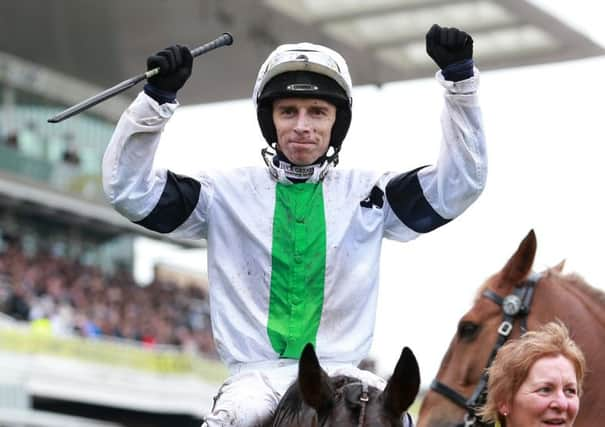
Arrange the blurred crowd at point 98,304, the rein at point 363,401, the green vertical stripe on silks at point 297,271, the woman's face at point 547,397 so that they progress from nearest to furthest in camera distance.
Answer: the rein at point 363,401 < the woman's face at point 547,397 < the green vertical stripe on silks at point 297,271 < the blurred crowd at point 98,304

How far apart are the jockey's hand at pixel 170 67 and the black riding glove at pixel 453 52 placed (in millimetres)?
656

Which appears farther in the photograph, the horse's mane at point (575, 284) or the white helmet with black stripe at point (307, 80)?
the horse's mane at point (575, 284)

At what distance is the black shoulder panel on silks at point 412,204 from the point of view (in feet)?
12.0

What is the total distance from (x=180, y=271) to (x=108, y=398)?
22088mm

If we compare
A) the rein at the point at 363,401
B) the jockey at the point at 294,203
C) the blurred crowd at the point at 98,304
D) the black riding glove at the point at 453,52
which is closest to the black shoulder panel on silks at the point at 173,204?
the jockey at the point at 294,203

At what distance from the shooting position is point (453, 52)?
345cm

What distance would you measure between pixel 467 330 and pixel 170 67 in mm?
2399

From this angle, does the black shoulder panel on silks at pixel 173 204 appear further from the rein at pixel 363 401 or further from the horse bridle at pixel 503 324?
the horse bridle at pixel 503 324

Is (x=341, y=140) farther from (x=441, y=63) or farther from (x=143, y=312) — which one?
Result: (x=143, y=312)

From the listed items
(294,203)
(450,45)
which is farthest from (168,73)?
(450,45)

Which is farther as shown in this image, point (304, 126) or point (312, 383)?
point (304, 126)

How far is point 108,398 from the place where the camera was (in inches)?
786

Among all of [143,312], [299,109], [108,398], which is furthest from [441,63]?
[143,312]

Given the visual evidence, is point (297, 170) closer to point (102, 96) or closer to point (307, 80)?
point (307, 80)
